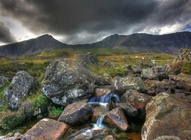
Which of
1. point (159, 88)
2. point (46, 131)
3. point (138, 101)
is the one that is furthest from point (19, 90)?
point (159, 88)

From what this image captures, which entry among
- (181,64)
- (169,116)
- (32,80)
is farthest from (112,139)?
(181,64)

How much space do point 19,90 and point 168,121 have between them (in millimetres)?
18167

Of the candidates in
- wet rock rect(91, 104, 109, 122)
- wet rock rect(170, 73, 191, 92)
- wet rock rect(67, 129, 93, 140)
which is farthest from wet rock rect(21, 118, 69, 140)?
wet rock rect(170, 73, 191, 92)

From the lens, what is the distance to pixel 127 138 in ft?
51.4

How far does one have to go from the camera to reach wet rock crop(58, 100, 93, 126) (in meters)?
18.3

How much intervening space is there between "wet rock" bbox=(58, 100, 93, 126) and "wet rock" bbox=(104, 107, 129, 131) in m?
2.24

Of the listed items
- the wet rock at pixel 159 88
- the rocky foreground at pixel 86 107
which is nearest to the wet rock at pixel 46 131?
the rocky foreground at pixel 86 107

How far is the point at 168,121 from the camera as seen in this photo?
43.6ft

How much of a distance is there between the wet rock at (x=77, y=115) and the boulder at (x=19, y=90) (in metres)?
6.72

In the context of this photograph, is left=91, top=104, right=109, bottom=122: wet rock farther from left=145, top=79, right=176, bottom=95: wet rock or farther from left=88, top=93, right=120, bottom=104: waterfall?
left=145, top=79, right=176, bottom=95: wet rock

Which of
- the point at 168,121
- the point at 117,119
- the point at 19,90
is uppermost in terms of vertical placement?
the point at 19,90

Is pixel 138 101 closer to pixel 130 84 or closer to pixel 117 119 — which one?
pixel 117 119

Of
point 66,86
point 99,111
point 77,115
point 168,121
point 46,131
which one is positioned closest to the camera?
point 168,121

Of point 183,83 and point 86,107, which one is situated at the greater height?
point 86,107
